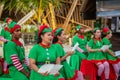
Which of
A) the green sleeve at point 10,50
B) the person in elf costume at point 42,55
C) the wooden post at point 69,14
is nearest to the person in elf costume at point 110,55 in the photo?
the green sleeve at point 10,50

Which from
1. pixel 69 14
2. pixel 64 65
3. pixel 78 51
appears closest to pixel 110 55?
pixel 78 51

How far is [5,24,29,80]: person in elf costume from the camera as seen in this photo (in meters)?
7.86

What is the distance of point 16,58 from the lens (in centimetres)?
788

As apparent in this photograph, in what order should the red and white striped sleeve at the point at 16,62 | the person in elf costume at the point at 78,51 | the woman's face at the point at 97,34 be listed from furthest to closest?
the person in elf costume at the point at 78,51
the woman's face at the point at 97,34
the red and white striped sleeve at the point at 16,62

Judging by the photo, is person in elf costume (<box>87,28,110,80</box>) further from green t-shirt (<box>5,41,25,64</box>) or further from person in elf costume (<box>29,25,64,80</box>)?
person in elf costume (<box>29,25,64,80</box>)

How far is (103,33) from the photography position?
1227 cm

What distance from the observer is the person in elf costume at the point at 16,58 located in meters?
7.86

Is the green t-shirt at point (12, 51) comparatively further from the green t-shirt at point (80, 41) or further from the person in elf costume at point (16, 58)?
the green t-shirt at point (80, 41)

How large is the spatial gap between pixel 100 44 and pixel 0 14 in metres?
15.6

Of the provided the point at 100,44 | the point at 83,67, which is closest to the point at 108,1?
the point at 100,44

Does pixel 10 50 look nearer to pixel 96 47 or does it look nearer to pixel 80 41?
pixel 96 47

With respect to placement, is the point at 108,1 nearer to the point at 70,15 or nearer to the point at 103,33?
the point at 103,33

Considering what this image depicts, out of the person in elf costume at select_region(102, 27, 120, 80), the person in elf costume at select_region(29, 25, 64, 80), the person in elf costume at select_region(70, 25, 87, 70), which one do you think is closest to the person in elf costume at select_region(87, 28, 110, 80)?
the person in elf costume at select_region(102, 27, 120, 80)

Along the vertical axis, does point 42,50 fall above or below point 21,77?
above
